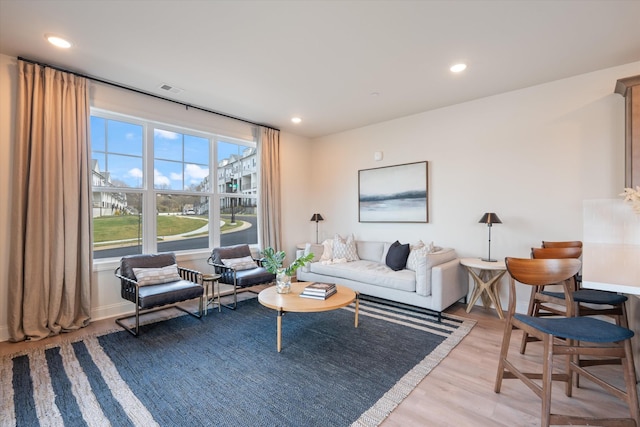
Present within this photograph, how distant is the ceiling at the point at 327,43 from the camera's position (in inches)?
86.3

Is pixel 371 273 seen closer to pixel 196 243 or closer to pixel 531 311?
pixel 531 311

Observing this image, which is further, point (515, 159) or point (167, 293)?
point (515, 159)

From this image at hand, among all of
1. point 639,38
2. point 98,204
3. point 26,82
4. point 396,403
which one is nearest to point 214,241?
point 98,204

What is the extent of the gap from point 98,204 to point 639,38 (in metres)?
5.75

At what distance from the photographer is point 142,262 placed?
346 centimetres

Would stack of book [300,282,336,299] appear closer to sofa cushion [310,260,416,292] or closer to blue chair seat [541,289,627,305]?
Answer: sofa cushion [310,260,416,292]

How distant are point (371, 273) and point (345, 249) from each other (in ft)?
2.76

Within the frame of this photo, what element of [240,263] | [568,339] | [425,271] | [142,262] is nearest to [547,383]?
[568,339]

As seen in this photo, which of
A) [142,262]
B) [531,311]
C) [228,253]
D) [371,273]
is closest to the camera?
[531,311]

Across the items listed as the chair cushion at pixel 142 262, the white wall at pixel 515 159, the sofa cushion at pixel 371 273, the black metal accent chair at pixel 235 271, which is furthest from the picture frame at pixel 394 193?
the chair cushion at pixel 142 262

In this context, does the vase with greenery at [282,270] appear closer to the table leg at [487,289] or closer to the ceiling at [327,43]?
the ceiling at [327,43]

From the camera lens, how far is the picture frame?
4453 millimetres

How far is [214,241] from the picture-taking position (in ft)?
15.1

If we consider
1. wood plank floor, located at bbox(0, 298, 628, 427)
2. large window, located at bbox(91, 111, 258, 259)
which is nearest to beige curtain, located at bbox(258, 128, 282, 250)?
large window, located at bbox(91, 111, 258, 259)
